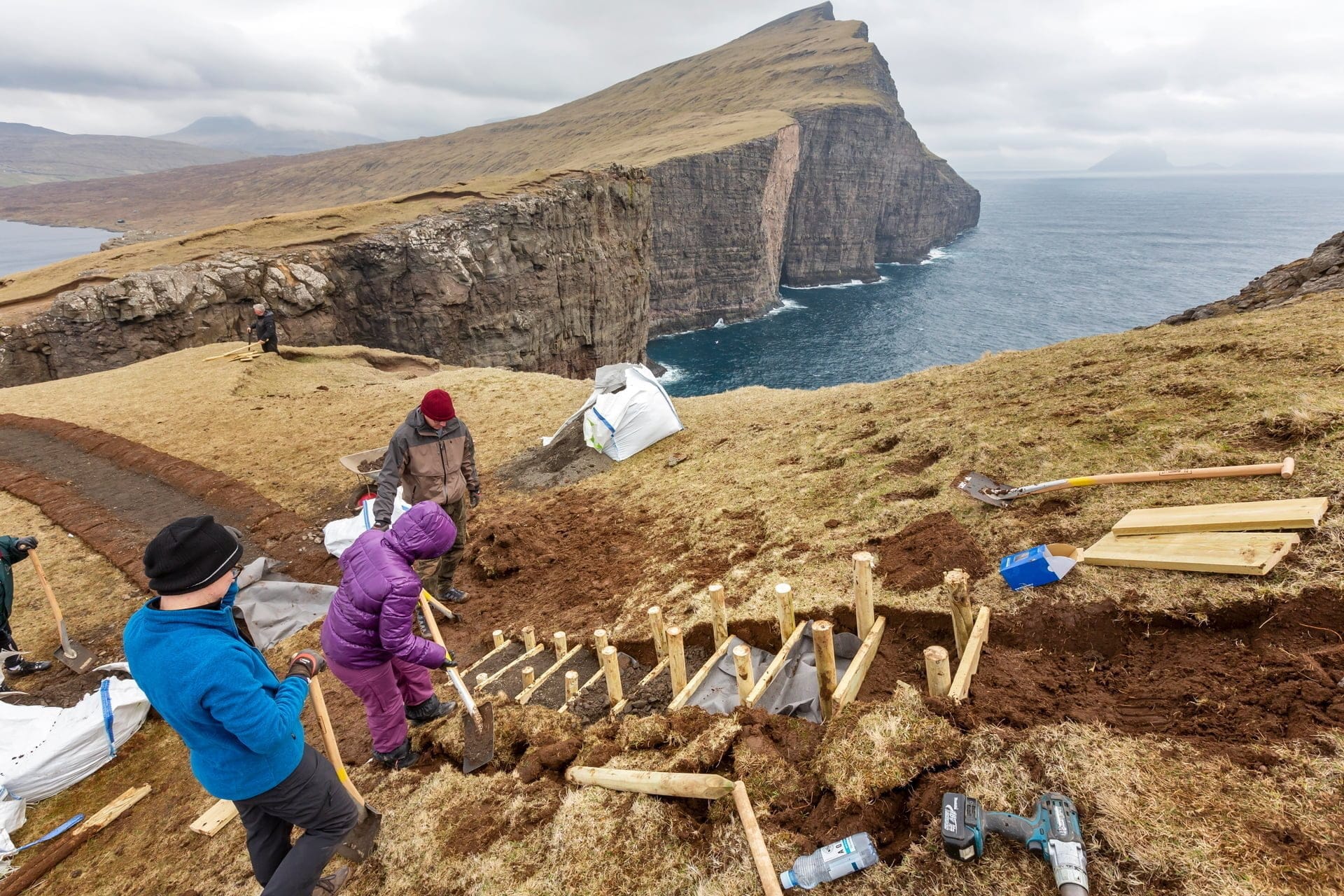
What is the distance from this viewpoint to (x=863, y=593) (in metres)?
5.79

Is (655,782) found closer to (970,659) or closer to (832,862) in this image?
(832,862)

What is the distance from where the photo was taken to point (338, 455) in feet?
51.1

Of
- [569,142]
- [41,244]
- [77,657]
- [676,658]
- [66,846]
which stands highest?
[569,142]

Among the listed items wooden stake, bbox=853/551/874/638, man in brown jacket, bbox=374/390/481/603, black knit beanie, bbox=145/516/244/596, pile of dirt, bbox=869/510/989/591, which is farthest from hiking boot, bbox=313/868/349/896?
pile of dirt, bbox=869/510/989/591

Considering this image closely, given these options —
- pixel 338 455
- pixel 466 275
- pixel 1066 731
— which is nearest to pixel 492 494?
pixel 338 455

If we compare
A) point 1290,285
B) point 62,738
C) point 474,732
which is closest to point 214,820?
point 474,732

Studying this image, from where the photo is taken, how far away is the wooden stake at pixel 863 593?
18.5ft

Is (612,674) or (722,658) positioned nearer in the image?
(612,674)

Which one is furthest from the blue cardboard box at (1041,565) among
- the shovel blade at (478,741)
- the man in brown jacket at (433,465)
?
the man in brown jacket at (433,465)

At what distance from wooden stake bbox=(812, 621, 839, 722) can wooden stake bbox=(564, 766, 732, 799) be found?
1.08 meters

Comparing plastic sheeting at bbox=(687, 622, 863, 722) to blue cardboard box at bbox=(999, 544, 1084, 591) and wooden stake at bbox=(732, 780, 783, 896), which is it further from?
blue cardboard box at bbox=(999, 544, 1084, 591)

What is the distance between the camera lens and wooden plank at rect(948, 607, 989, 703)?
4758 millimetres

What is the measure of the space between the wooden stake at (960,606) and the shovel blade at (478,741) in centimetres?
429

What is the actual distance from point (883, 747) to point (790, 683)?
1.60m
